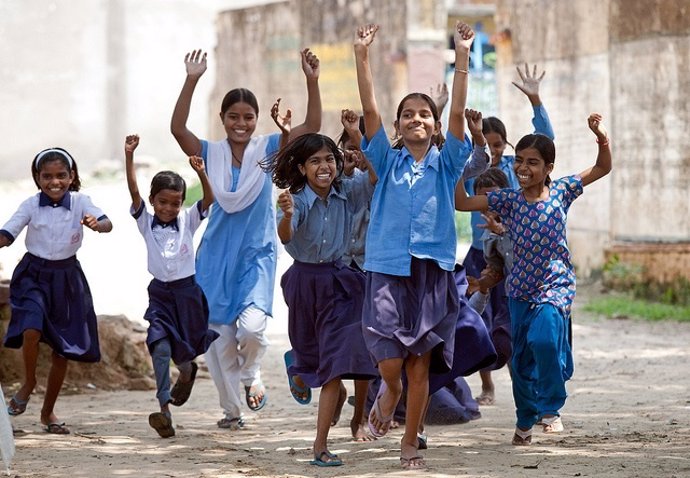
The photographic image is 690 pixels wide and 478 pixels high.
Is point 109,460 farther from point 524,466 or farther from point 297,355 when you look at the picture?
point 524,466

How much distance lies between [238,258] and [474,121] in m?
1.79

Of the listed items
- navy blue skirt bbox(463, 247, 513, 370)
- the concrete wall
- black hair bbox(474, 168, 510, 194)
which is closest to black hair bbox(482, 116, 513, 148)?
black hair bbox(474, 168, 510, 194)

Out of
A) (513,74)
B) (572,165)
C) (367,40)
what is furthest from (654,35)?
(367,40)

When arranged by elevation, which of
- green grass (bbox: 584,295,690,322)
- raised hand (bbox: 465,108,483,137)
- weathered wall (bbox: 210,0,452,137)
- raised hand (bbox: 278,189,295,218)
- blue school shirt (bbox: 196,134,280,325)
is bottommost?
green grass (bbox: 584,295,690,322)

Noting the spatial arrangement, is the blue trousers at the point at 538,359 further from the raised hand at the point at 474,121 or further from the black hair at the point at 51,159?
the black hair at the point at 51,159

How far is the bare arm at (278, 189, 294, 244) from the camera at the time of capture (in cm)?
589

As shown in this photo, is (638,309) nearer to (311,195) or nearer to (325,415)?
(311,195)

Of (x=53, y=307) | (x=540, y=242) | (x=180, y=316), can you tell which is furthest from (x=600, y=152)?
(x=53, y=307)

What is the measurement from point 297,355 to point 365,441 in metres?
0.64

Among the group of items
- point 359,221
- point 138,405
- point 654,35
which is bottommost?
point 138,405

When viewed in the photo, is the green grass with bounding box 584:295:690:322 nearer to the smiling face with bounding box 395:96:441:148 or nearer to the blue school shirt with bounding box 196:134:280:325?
the blue school shirt with bounding box 196:134:280:325

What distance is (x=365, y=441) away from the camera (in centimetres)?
666

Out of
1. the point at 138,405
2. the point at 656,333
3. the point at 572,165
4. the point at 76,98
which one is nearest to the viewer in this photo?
the point at 138,405

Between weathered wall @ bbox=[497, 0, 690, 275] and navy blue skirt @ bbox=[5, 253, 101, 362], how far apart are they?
7406 millimetres
